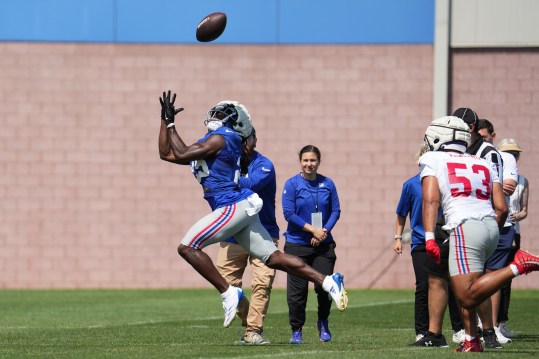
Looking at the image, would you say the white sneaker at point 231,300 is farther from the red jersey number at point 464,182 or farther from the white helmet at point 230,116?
the red jersey number at point 464,182

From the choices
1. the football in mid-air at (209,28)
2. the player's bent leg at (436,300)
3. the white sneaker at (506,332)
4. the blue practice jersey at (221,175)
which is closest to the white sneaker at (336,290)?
the player's bent leg at (436,300)

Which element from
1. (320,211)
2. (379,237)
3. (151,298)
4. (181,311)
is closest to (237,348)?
(320,211)

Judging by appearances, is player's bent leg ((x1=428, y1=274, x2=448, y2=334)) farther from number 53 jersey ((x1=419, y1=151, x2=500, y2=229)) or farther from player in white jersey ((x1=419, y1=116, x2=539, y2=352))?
number 53 jersey ((x1=419, y1=151, x2=500, y2=229))

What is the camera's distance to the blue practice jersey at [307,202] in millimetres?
11977

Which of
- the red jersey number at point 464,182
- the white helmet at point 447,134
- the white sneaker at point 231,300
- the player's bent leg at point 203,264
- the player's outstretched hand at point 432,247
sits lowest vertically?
the white sneaker at point 231,300

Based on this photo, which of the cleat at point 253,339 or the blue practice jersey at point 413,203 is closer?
the cleat at point 253,339

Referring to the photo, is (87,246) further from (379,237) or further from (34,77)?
(379,237)

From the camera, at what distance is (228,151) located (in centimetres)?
998

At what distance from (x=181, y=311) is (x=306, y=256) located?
4.96 meters

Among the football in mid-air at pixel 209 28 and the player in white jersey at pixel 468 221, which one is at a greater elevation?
the football in mid-air at pixel 209 28

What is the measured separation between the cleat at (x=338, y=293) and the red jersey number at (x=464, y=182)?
127 centimetres

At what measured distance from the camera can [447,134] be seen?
30.8 ft

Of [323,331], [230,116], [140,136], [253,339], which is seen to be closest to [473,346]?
[253,339]

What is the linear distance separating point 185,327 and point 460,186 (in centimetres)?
515
